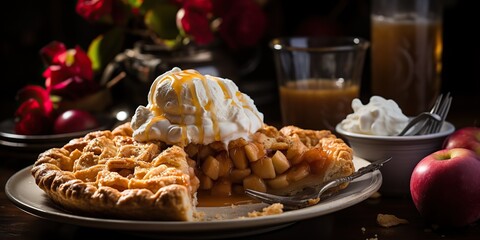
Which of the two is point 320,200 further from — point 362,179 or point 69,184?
point 69,184

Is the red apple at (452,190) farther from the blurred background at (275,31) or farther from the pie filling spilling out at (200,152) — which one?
the blurred background at (275,31)

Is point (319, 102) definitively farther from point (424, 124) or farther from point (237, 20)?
point (237, 20)

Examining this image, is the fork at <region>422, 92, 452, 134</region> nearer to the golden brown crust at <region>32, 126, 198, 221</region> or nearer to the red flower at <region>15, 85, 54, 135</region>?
the golden brown crust at <region>32, 126, 198, 221</region>

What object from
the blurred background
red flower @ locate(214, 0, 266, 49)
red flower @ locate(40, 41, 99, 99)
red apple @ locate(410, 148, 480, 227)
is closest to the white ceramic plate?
red apple @ locate(410, 148, 480, 227)

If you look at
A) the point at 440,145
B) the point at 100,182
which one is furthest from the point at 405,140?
the point at 100,182

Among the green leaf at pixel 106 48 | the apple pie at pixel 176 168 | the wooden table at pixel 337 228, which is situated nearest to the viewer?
the apple pie at pixel 176 168

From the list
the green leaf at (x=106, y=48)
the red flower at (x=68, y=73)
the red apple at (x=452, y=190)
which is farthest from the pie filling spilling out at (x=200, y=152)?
the green leaf at (x=106, y=48)
